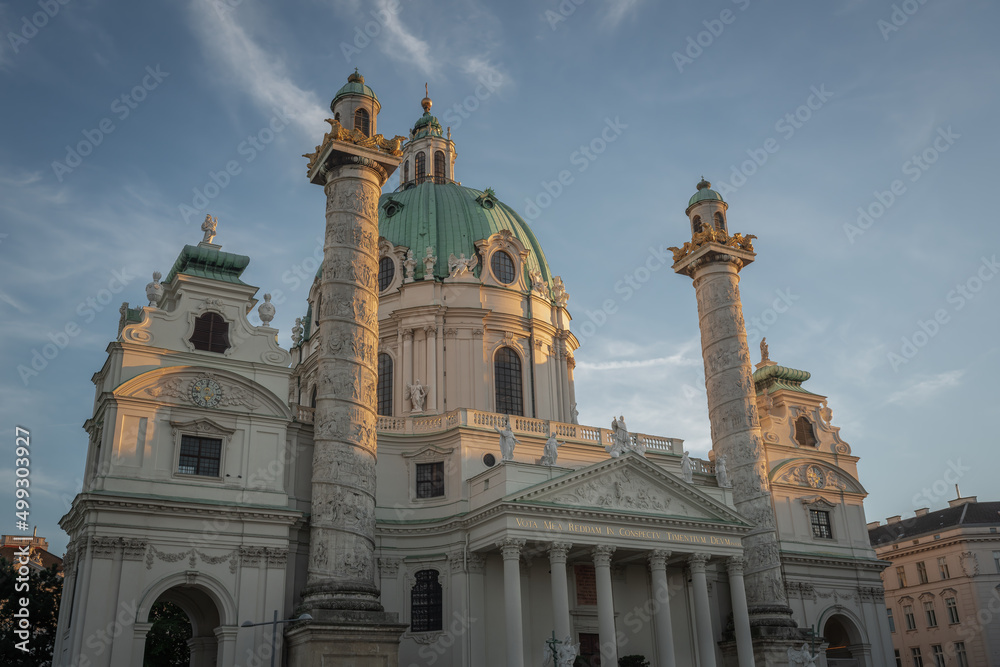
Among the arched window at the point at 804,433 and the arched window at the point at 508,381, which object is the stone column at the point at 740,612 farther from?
the arched window at the point at 508,381

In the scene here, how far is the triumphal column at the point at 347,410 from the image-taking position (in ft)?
94.8

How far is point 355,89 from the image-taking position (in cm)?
3666

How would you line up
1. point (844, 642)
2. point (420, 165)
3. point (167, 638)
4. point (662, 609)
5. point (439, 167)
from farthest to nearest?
point (420, 165), point (439, 167), point (844, 642), point (167, 638), point (662, 609)

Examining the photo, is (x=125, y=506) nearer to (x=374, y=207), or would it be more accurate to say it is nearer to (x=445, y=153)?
(x=374, y=207)

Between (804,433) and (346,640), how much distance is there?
27.7m

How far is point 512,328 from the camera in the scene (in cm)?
4531

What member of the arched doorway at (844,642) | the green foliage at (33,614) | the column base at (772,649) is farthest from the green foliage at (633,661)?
the green foliage at (33,614)

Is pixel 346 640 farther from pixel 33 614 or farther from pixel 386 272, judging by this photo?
pixel 386 272

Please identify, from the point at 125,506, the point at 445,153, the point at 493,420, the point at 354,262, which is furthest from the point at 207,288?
the point at 445,153

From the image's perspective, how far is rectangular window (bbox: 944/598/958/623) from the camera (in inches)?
2122

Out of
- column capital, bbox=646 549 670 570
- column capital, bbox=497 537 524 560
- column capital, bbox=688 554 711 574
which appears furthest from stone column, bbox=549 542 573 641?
column capital, bbox=688 554 711 574

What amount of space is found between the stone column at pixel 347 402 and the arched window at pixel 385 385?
33.5 ft

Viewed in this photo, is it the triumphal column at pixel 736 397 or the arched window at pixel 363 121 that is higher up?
the arched window at pixel 363 121

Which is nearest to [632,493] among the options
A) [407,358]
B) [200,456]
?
[407,358]
